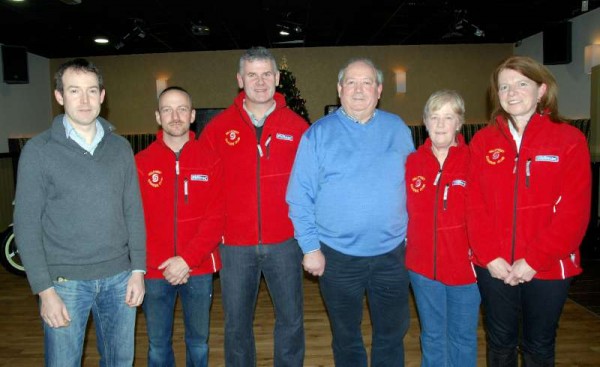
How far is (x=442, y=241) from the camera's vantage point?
2227mm

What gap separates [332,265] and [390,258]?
274mm

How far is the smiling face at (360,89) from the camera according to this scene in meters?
2.24

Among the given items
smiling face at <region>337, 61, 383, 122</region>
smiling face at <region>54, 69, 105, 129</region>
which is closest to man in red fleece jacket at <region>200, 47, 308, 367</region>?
smiling face at <region>337, 61, 383, 122</region>

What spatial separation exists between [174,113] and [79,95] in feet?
1.86

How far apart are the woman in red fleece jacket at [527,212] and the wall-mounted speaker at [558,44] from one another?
7.01m

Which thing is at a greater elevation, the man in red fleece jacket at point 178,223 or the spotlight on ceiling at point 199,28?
the spotlight on ceiling at point 199,28

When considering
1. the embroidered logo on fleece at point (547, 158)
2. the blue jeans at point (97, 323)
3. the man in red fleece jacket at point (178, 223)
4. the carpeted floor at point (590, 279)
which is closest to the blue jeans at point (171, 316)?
the man in red fleece jacket at point (178, 223)

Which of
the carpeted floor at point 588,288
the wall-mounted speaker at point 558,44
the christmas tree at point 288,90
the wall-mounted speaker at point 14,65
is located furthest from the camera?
the wall-mounted speaker at point 14,65

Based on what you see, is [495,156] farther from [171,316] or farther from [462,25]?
[462,25]

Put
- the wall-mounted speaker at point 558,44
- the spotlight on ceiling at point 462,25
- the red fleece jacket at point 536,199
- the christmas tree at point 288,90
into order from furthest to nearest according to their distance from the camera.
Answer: the wall-mounted speaker at point 558,44
the spotlight on ceiling at point 462,25
the christmas tree at point 288,90
the red fleece jacket at point 536,199

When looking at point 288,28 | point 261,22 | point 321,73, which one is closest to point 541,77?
point 261,22

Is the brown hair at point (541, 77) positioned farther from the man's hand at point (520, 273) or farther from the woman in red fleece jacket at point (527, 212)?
the man's hand at point (520, 273)

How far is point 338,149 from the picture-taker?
225 centimetres

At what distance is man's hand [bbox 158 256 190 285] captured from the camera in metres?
2.26
